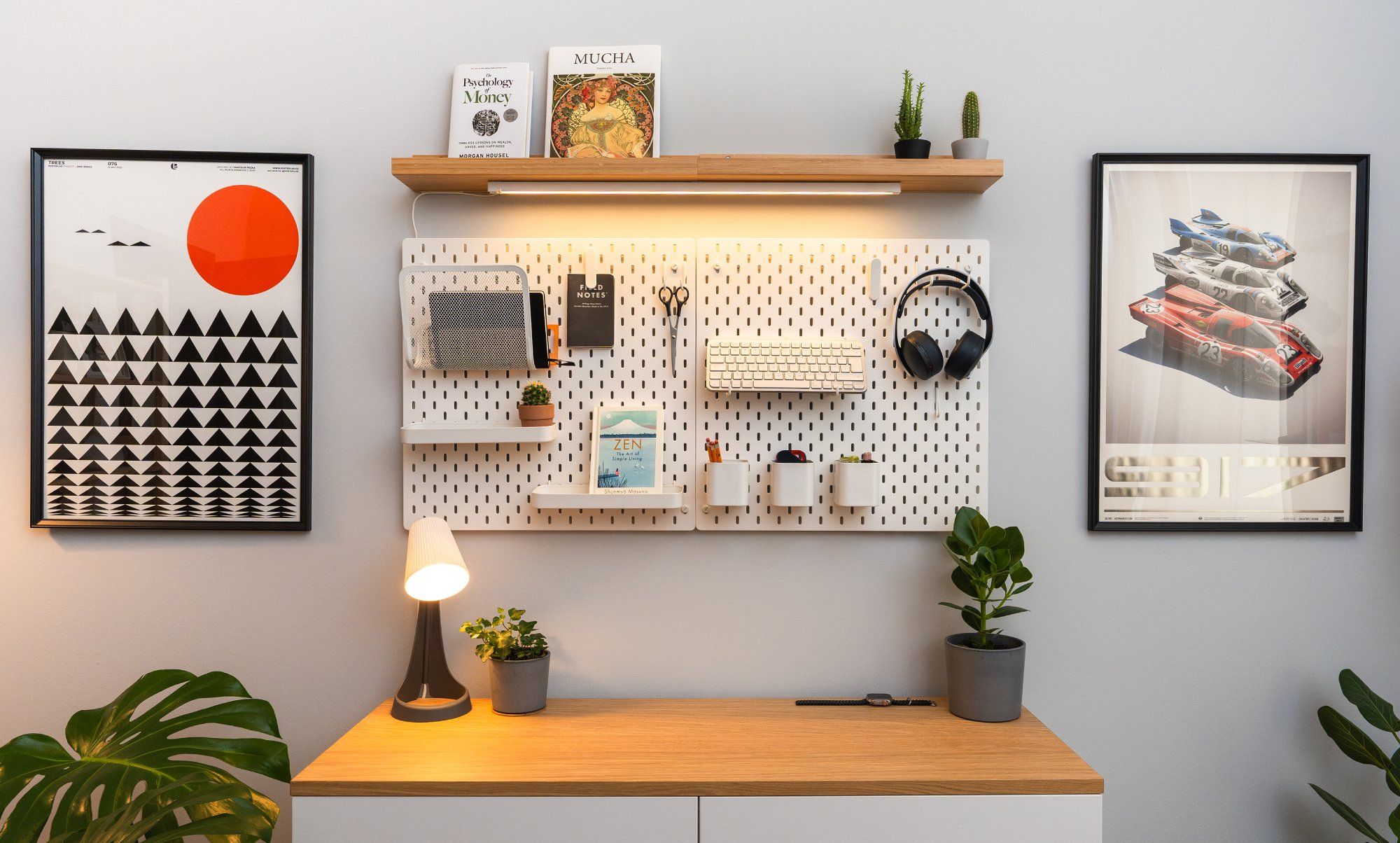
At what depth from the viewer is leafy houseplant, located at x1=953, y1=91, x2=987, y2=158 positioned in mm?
1523

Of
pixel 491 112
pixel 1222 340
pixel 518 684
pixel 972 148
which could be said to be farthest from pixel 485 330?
pixel 1222 340

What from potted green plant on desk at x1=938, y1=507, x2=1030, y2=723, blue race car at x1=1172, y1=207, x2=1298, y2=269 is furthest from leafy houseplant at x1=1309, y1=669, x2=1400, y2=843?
blue race car at x1=1172, y1=207, x2=1298, y2=269

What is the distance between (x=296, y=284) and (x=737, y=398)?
928 mm

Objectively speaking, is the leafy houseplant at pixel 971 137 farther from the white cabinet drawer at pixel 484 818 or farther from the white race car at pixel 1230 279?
the white cabinet drawer at pixel 484 818

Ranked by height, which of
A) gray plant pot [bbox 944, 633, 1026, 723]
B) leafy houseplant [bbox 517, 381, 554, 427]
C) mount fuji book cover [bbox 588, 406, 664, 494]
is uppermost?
leafy houseplant [bbox 517, 381, 554, 427]

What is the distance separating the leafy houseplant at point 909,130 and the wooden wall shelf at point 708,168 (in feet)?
0.12

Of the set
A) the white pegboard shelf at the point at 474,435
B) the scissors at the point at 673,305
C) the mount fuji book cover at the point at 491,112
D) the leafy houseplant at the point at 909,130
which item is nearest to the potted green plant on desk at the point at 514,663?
the white pegboard shelf at the point at 474,435

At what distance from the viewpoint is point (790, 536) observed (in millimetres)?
1680

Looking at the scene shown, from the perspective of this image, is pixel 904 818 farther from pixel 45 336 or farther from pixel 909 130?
pixel 45 336

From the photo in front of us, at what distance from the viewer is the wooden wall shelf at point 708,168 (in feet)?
4.84

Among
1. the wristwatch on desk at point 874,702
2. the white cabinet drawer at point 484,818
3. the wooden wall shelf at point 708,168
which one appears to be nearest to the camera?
the white cabinet drawer at point 484,818

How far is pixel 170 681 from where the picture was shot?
4.41 ft

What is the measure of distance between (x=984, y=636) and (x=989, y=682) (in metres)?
0.09

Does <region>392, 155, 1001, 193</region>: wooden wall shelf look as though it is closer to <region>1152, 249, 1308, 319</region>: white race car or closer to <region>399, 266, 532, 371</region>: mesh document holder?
<region>399, 266, 532, 371</region>: mesh document holder
